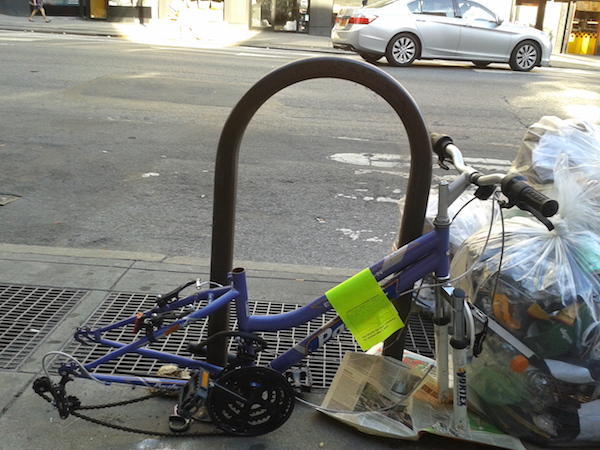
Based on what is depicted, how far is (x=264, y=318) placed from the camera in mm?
2352

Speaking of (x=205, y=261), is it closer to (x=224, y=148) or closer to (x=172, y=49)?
(x=224, y=148)

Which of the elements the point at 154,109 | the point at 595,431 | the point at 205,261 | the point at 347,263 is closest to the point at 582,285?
the point at 595,431

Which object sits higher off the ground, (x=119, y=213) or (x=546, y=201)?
(x=546, y=201)

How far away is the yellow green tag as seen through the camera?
224 centimetres

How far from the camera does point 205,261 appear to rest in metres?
3.90

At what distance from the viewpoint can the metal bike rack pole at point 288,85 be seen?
2.21 metres

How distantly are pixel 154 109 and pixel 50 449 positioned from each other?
6912 mm

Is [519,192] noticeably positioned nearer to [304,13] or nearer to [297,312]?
[297,312]

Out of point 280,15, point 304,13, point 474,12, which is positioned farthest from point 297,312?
point 280,15

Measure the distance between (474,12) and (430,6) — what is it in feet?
3.36

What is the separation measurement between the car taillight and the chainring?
501 inches

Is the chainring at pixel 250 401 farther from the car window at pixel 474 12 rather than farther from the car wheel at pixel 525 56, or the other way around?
the car wheel at pixel 525 56

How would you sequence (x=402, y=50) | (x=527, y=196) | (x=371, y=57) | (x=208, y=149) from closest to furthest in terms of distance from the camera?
(x=527, y=196) → (x=208, y=149) → (x=402, y=50) → (x=371, y=57)

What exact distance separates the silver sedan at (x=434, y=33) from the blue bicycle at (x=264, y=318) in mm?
12243
